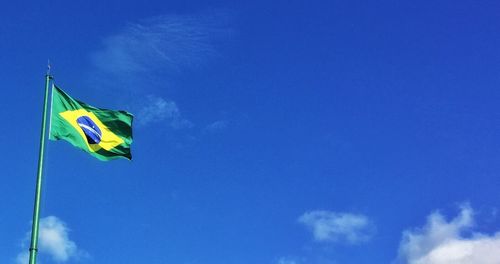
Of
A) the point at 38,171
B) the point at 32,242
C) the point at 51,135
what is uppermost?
the point at 51,135

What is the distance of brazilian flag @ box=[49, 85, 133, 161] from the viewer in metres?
29.4

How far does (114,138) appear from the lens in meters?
32.0

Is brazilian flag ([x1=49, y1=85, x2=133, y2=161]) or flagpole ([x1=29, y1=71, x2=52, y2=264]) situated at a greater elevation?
brazilian flag ([x1=49, y1=85, x2=133, y2=161])

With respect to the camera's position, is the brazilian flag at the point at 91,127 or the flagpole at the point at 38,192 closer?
the flagpole at the point at 38,192

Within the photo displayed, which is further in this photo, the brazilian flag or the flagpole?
the brazilian flag

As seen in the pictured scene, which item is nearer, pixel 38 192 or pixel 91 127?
pixel 38 192

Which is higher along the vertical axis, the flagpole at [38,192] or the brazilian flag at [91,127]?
the brazilian flag at [91,127]

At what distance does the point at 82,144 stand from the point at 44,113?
280cm

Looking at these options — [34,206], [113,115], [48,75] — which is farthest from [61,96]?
[34,206]

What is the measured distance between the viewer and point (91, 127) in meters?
30.9

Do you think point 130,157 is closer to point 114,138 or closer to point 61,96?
point 114,138

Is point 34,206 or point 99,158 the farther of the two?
point 99,158

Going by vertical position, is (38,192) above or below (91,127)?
below

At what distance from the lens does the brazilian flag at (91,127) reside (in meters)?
29.4
